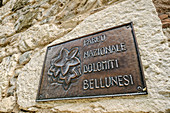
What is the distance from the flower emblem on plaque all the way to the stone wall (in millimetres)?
166

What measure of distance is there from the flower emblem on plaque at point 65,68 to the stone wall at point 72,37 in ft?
0.54

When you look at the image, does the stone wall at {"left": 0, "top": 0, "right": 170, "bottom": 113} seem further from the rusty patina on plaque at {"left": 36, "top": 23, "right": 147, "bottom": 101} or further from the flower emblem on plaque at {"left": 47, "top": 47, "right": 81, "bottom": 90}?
the flower emblem on plaque at {"left": 47, "top": 47, "right": 81, "bottom": 90}

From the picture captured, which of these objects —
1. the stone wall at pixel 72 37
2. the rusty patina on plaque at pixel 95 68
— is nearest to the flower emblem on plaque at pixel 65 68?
the rusty patina on plaque at pixel 95 68

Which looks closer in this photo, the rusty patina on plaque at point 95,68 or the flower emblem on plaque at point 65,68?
the rusty patina on plaque at point 95,68

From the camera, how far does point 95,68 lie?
0.91 metres

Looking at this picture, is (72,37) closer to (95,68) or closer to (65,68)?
(65,68)

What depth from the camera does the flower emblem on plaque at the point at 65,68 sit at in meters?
0.97

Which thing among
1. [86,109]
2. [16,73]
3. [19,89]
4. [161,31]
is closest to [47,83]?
[19,89]

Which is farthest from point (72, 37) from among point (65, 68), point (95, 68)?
point (95, 68)

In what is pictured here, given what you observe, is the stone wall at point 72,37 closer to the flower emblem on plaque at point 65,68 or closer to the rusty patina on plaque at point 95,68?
the rusty patina on plaque at point 95,68

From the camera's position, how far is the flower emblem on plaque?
97 centimetres

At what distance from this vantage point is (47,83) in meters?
1.06

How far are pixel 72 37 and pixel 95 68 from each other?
1.60 feet

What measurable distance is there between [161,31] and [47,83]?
3.54ft
